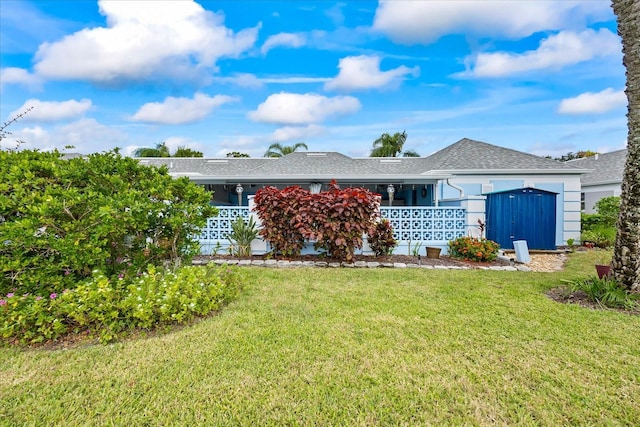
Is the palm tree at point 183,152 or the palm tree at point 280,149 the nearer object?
the palm tree at point 280,149

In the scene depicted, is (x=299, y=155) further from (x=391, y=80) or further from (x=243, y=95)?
A: (x=391, y=80)

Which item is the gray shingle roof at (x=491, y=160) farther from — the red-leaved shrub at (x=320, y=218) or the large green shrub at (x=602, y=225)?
the red-leaved shrub at (x=320, y=218)

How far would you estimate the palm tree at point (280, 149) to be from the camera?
82.6 ft

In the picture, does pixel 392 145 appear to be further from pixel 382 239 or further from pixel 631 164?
pixel 631 164

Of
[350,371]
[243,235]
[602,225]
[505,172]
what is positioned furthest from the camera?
[602,225]

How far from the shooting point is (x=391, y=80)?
14391mm

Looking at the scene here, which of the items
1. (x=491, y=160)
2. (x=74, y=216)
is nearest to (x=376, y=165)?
(x=491, y=160)

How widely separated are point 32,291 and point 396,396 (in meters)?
4.35

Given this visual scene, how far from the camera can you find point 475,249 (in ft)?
26.5

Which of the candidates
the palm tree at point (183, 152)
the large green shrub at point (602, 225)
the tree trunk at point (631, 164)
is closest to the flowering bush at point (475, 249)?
the tree trunk at point (631, 164)

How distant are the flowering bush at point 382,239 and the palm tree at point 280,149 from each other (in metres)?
17.9

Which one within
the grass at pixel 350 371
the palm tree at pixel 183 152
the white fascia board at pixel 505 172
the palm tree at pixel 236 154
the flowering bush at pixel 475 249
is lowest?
the grass at pixel 350 371

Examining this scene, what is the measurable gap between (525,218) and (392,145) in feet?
50.5

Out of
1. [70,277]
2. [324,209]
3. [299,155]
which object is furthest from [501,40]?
[70,277]
